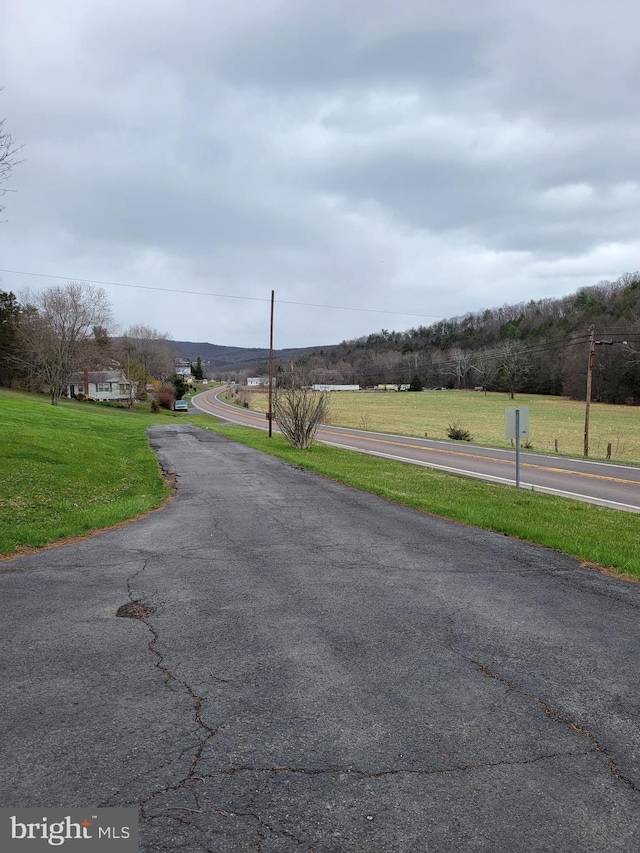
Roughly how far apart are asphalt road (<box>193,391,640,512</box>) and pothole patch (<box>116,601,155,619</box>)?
1284 centimetres

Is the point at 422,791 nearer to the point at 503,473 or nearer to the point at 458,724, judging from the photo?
the point at 458,724

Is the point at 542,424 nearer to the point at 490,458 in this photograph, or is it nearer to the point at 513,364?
the point at 490,458

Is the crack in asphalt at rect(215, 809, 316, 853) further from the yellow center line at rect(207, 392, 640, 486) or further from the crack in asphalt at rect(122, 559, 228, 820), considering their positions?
the yellow center line at rect(207, 392, 640, 486)

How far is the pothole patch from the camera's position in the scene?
525 cm

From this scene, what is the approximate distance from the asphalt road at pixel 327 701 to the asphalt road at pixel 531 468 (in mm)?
10868

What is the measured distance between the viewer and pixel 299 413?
83.4 feet

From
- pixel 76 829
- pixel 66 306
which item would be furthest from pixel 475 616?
pixel 66 306

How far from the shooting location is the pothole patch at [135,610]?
525cm

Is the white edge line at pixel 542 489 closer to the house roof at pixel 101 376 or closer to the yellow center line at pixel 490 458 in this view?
the yellow center line at pixel 490 458

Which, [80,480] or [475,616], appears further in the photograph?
[80,480]

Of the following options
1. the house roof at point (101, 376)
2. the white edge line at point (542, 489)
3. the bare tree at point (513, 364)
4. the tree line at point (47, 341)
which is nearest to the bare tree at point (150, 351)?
the house roof at point (101, 376)

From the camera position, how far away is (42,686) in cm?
388

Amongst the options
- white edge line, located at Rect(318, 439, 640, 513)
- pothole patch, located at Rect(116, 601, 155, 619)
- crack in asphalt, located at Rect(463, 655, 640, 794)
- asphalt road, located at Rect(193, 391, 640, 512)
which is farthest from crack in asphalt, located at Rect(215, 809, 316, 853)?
asphalt road, located at Rect(193, 391, 640, 512)

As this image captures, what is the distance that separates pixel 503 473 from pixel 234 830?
66.5 feet
